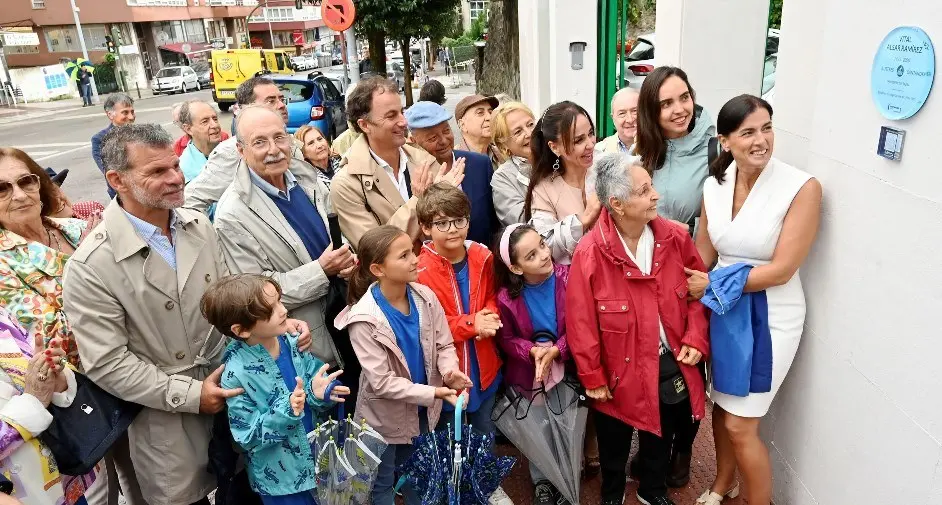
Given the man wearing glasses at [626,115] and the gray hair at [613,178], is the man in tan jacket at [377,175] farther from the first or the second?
the man wearing glasses at [626,115]

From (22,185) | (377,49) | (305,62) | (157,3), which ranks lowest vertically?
(305,62)

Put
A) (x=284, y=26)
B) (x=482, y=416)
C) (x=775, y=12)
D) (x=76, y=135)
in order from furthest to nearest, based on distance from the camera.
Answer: (x=284, y=26), (x=76, y=135), (x=775, y=12), (x=482, y=416)

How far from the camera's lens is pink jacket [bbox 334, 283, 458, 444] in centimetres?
256

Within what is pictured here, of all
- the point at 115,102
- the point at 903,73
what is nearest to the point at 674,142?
the point at 903,73

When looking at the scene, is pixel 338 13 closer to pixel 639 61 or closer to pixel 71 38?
pixel 639 61

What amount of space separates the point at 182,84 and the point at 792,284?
3349 cm

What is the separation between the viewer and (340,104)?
43.7 feet

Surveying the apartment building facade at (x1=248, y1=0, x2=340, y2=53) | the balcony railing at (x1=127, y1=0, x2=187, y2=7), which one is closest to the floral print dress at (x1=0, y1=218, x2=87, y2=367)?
the balcony railing at (x1=127, y1=0, x2=187, y2=7)

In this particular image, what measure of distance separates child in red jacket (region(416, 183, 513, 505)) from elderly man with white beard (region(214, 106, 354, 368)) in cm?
42

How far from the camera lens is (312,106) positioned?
12.9 m

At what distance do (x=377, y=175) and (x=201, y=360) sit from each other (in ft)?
3.99

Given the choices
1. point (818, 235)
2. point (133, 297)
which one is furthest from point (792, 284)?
point (133, 297)

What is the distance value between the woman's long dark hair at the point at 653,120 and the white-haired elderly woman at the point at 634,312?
0.49m

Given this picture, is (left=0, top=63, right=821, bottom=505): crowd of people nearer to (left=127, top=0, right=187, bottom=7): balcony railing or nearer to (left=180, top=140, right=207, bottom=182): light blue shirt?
(left=180, top=140, right=207, bottom=182): light blue shirt
